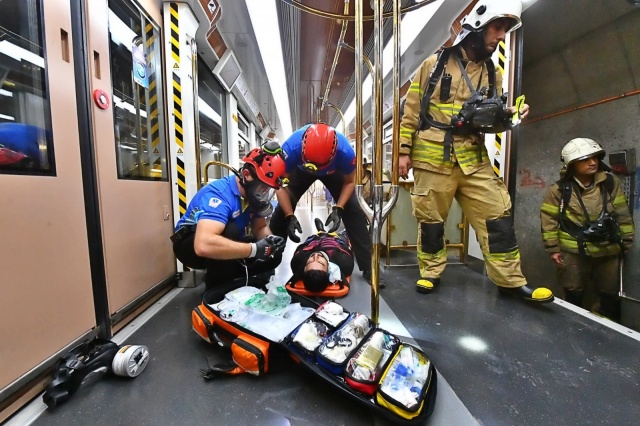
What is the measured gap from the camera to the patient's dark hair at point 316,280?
1857 mm

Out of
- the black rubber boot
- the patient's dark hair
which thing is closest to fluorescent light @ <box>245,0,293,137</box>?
the patient's dark hair

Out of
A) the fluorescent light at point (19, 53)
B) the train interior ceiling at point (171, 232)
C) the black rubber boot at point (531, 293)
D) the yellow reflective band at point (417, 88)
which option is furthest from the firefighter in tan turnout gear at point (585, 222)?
the fluorescent light at point (19, 53)

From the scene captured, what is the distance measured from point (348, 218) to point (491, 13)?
165 centimetres

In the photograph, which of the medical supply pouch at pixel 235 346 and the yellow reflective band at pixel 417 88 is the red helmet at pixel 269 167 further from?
the yellow reflective band at pixel 417 88

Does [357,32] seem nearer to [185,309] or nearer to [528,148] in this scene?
[185,309]

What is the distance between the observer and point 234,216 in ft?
5.43

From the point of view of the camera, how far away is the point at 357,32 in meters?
1.03

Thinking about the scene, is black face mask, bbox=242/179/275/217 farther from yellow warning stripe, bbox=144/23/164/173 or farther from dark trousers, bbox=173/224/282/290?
yellow warning stripe, bbox=144/23/164/173

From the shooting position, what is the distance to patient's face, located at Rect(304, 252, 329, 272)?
1910mm

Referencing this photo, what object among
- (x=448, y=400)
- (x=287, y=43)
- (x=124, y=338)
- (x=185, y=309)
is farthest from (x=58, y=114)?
(x=287, y=43)

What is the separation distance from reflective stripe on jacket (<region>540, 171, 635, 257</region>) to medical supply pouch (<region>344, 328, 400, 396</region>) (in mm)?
2127

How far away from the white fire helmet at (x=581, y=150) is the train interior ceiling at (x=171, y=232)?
1.34 ft

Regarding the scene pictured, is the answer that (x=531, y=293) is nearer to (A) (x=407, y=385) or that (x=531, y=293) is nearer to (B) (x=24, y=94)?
(A) (x=407, y=385)

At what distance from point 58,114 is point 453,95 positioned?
86.0 inches
